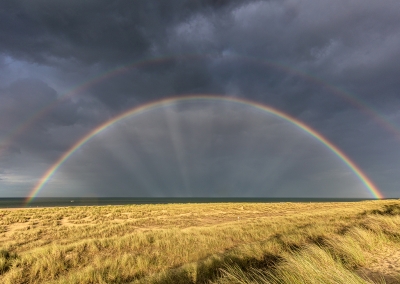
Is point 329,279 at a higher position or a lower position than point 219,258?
higher

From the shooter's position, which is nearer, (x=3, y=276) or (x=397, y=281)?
(x=397, y=281)

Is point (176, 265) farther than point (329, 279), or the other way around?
point (176, 265)

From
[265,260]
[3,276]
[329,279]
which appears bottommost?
[3,276]

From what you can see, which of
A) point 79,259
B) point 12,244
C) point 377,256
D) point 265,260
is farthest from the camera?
point 12,244

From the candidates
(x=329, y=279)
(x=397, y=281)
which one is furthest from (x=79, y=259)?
(x=397, y=281)

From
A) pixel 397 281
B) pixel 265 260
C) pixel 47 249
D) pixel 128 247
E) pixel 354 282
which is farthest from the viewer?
pixel 128 247

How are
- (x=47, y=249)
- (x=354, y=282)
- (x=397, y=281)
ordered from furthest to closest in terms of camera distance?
(x=47, y=249) < (x=397, y=281) < (x=354, y=282)

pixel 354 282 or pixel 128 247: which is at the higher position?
pixel 354 282

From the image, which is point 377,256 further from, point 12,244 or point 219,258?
point 12,244

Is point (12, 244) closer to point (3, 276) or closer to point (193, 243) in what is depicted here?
point (3, 276)

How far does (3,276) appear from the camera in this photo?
29.8ft

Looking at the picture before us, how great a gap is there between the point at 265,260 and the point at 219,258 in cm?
177

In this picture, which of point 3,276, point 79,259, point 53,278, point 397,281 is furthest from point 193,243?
point 397,281

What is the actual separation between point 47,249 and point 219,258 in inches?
340
